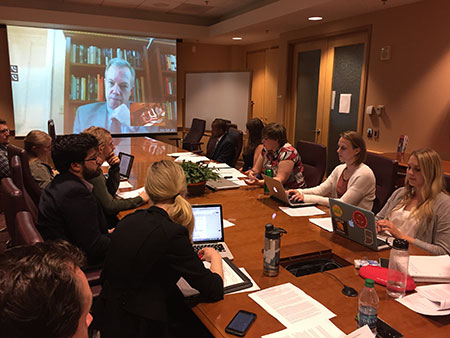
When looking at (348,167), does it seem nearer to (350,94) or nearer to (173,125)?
(350,94)

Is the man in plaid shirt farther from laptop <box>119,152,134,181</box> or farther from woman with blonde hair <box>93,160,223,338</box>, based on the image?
woman with blonde hair <box>93,160,223,338</box>

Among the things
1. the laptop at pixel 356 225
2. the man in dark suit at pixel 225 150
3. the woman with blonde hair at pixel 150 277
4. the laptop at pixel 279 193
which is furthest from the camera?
the man in dark suit at pixel 225 150

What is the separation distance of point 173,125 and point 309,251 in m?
6.11

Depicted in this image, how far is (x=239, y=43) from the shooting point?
7738mm

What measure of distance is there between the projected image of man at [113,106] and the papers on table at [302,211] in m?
5.18

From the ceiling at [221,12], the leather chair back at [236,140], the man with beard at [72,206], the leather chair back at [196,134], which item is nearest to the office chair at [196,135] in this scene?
the leather chair back at [196,134]

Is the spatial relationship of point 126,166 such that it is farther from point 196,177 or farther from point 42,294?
point 42,294

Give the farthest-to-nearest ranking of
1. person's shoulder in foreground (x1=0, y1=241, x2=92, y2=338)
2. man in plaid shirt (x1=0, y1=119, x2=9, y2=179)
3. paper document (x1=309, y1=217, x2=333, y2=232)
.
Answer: man in plaid shirt (x1=0, y1=119, x2=9, y2=179) < paper document (x1=309, y1=217, x2=333, y2=232) < person's shoulder in foreground (x1=0, y1=241, x2=92, y2=338)

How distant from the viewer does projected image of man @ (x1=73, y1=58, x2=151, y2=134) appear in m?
6.76

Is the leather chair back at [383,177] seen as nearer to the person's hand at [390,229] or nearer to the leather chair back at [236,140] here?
the person's hand at [390,229]

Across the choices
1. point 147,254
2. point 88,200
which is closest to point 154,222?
point 147,254

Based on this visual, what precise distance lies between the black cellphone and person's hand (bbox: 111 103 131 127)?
621cm

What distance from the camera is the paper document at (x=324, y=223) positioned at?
7.05 feet

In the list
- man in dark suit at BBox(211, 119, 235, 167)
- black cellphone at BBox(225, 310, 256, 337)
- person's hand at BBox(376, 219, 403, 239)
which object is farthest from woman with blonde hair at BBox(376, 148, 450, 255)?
man in dark suit at BBox(211, 119, 235, 167)
